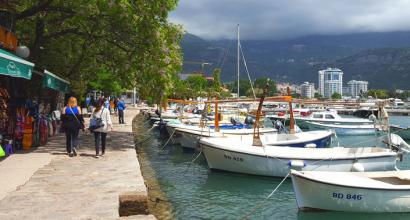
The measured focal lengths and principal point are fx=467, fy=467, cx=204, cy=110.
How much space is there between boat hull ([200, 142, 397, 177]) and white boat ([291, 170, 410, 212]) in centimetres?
408

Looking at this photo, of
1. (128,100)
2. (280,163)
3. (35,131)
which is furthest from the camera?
(128,100)

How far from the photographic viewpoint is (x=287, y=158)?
667 inches

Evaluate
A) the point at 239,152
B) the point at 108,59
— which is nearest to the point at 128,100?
the point at 108,59

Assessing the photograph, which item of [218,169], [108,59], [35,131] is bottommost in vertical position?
[218,169]

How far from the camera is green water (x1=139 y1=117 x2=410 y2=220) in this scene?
41.4 feet

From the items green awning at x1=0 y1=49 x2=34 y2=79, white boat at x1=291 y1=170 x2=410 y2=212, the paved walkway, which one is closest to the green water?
white boat at x1=291 y1=170 x2=410 y2=212

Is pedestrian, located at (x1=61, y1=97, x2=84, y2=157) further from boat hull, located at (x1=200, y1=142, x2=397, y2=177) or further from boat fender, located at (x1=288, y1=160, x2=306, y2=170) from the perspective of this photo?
boat fender, located at (x1=288, y1=160, x2=306, y2=170)

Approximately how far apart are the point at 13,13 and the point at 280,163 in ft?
40.2

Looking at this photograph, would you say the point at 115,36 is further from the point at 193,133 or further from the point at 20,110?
the point at 193,133

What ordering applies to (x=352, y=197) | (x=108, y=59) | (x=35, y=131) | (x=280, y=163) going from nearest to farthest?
(x=352, y=197) → (x=280, y=163) → (x=35, y=131) → (x=108, y=59)

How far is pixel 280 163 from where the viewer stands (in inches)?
671

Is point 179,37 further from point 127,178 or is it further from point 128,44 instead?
point 127,178

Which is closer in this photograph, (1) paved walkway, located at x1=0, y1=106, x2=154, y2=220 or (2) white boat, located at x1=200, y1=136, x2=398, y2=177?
(1) paved walkway, located at x1=0, y1=106, x2=154, y2=220

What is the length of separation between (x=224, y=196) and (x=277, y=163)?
291cm
